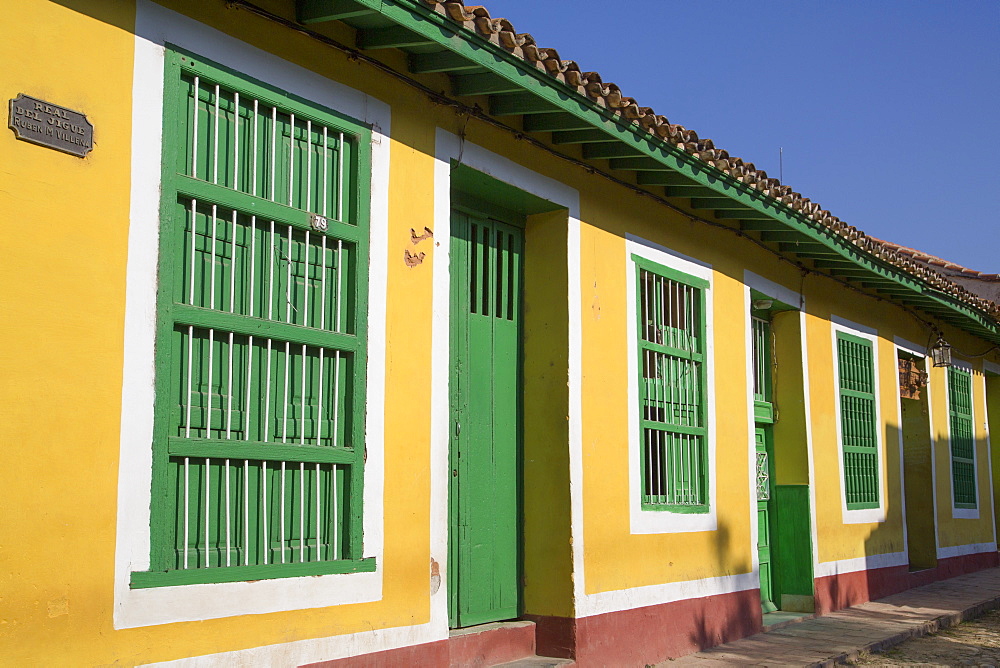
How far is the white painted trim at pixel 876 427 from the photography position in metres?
10.7

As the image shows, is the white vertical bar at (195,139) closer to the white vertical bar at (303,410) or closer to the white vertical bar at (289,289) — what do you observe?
the white vertical bar at (289,289)

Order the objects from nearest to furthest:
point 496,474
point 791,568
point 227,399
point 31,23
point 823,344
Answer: point 31,23, point 227,399, point 496,474, point 791,568, point 823,344

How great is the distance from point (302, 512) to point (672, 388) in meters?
4.02

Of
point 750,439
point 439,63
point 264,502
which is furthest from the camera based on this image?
point 750,439

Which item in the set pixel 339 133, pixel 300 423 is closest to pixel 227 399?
pixel 300 423

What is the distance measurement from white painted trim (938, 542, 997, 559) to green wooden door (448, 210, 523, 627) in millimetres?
8822

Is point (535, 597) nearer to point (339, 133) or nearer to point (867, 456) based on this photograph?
point (339, 133)

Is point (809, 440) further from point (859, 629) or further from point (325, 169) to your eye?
point (325, 169)

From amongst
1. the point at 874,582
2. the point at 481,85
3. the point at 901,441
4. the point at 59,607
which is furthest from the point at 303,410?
the point at 901,441

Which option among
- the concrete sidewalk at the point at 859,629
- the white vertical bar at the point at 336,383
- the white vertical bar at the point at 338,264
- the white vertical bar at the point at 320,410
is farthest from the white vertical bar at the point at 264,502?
the concrete sidewalk at the point at 859,629

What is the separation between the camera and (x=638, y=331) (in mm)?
7555

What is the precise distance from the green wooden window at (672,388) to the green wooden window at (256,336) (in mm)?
3125

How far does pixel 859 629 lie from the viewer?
362 inches

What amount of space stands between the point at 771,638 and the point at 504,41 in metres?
5.79
